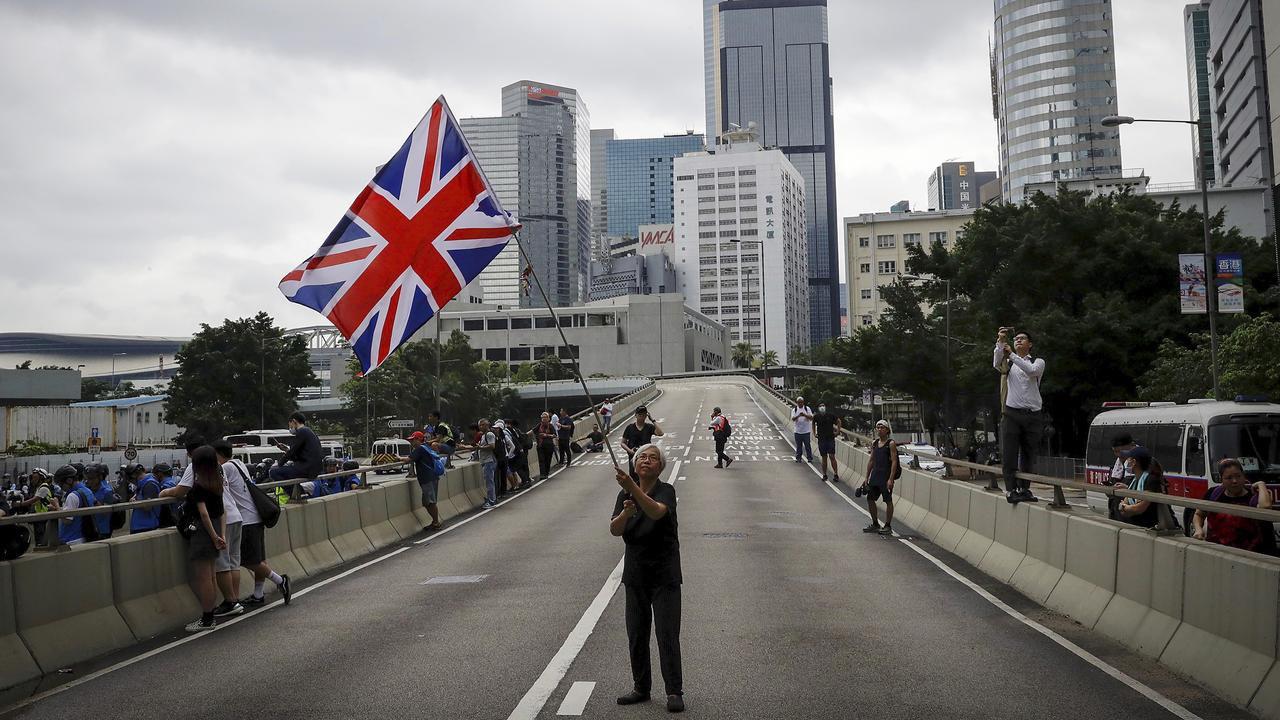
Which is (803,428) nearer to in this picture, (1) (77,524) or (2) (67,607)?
(1) (77,524)

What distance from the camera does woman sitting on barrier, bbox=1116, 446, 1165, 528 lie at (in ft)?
35.5

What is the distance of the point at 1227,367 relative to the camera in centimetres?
3441

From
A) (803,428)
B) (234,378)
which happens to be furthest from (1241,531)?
(234,378)

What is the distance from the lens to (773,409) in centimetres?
6581

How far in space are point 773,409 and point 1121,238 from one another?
78.5 ft

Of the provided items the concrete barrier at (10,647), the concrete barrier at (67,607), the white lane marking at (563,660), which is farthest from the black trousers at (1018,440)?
the concrete barrier at (10,647)

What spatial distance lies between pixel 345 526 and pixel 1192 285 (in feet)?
80.1

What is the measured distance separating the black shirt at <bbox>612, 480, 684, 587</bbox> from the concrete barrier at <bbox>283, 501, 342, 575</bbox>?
8.22m

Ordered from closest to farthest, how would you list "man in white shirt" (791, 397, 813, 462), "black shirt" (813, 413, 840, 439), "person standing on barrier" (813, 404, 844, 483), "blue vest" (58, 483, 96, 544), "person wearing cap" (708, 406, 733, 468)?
→ "blue vest" (58, 483, 96, 544) → "person standing on barrier" (813, 404, 844, 483) → "black shirt" (813, 413, 840, 439) → "person wearing cap" (708, 406, 733, 468) → "man in white shirt" (791, 397, 813, 462)

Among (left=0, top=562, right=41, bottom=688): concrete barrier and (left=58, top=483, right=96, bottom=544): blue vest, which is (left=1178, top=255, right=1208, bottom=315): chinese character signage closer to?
(left=58, top=483, right=96, bottom=544): blue vest

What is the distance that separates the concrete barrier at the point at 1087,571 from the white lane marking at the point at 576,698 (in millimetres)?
4989

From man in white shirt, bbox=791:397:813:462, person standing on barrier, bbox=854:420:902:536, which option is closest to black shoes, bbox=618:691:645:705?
person standing on barrier, bbox=854:420:902:536

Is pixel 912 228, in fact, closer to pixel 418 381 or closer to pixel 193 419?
pixel 418 381

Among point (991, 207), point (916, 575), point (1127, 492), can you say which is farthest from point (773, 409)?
point (1127, 492)
